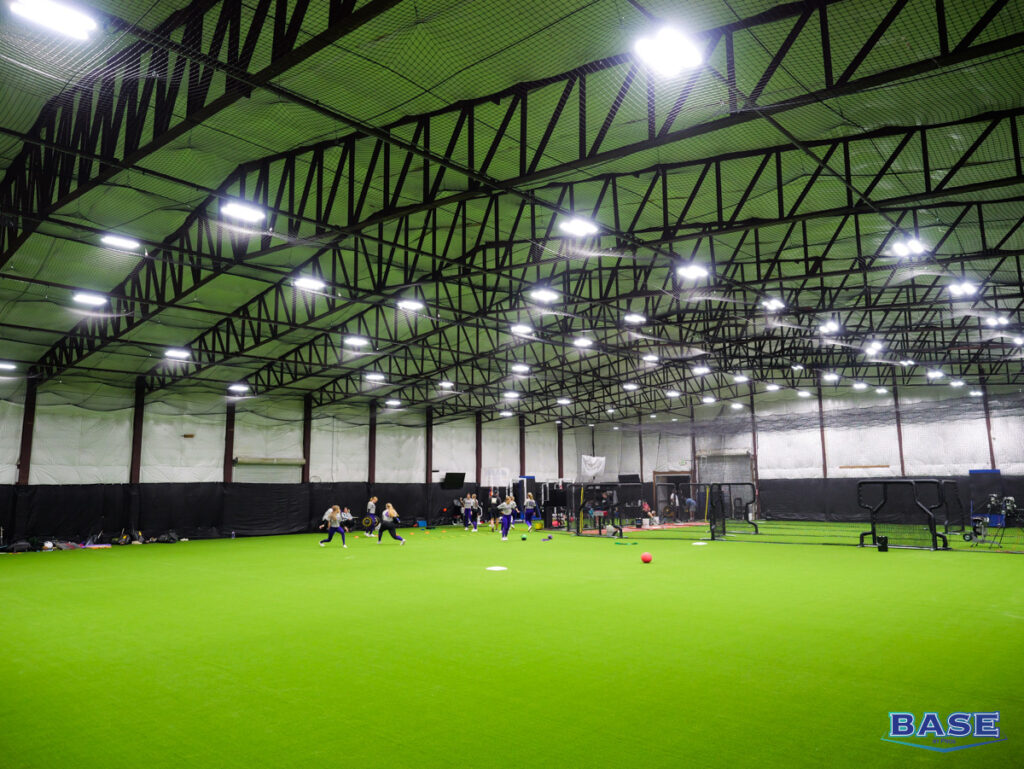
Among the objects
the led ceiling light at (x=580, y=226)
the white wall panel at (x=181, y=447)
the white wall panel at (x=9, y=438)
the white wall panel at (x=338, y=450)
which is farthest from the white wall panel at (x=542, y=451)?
the led ceiling light at (x=580, y=226)

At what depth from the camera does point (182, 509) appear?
2584cm

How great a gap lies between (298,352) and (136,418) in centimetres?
692

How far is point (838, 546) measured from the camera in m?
A: 18.5

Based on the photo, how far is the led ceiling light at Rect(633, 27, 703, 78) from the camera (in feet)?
21.4

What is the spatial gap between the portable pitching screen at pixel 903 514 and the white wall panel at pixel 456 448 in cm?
1989

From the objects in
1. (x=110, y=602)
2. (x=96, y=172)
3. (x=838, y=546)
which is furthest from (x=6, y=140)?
(x=838, y=546)

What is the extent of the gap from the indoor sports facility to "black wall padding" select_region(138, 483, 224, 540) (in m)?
0.13

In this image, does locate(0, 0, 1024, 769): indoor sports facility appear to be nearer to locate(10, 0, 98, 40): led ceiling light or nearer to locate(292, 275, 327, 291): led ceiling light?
locate(10, 0, 98, 40): led ceiling light

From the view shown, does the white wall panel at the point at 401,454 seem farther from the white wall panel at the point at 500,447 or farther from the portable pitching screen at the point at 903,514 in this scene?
the portable pitching screen at the point at 903,514

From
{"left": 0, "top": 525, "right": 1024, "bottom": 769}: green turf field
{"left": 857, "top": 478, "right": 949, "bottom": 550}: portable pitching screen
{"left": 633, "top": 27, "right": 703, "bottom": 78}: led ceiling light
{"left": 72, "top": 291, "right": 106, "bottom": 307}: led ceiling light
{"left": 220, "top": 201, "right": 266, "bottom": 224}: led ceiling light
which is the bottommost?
{"left": 0, "top": 525, "right": 1024, "bottom": 769}: green turf field

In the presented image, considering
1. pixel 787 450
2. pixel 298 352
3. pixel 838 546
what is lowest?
pixel 838 546

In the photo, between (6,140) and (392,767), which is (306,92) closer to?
(6,140)

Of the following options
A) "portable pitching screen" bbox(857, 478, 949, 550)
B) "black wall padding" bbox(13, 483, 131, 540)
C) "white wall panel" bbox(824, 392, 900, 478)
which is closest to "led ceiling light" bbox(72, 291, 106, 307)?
"black wall padding" bbox(13, 483, 131, 540)

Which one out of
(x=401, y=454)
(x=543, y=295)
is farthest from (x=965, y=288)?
(x=401, y=454)
